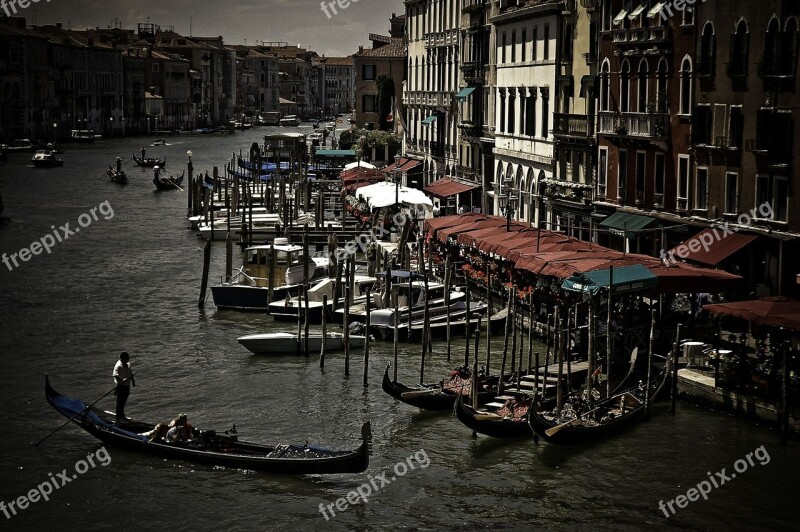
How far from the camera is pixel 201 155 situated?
105125mm

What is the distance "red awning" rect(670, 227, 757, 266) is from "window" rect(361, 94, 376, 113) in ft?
181

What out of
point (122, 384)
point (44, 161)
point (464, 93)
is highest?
point (464, 93)

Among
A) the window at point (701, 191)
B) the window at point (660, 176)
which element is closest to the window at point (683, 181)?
the window at point (701, 191)

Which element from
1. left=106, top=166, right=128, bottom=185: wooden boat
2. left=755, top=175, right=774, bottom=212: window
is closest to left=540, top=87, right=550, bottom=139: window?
left=755, top=175, right=774, bottom=212: window

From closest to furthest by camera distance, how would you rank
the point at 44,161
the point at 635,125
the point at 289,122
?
the point at 635,125, the point at 44,161, the point at 289,122

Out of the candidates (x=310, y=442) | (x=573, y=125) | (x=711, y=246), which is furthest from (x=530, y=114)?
(x=310, y=442)

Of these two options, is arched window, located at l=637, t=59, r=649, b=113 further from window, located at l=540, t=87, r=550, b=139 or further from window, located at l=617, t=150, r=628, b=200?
window, located at l=540, t=87, r=550, b=139

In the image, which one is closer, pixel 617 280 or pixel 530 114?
pixel 617 280

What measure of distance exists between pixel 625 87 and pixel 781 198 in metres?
7.82

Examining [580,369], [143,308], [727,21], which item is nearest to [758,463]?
[580,369]

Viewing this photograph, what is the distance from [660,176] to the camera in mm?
30688

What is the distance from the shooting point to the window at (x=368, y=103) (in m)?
81.7

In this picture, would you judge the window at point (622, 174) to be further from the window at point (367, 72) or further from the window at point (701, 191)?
the window at point (367, 72)

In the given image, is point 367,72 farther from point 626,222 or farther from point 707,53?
point 707,53
